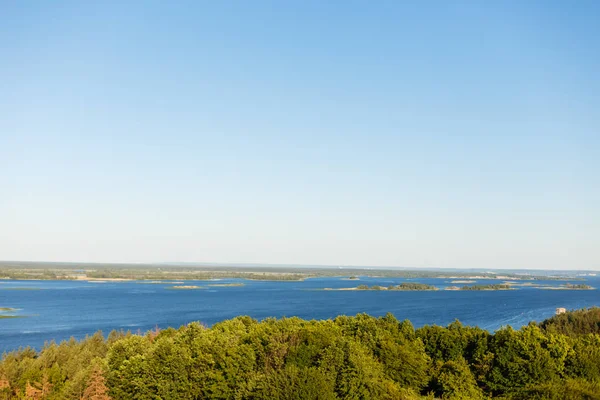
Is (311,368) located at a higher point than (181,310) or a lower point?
higher

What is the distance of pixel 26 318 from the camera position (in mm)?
84562

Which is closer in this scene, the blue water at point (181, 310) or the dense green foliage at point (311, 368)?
the dense green foliage at point (311, 368)

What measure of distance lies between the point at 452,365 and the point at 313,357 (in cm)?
912

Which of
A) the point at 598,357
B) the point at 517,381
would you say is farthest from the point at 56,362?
the point at 598,357

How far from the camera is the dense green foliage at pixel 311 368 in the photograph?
29.9 metres

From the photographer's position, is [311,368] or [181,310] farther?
[181,310]

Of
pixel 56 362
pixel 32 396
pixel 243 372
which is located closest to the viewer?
pixel 32 396

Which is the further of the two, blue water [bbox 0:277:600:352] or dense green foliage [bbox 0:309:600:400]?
blue water [bbox 0:277:600:352]

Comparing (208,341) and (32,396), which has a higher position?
(208,341)

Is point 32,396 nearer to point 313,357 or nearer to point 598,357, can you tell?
point 313,357

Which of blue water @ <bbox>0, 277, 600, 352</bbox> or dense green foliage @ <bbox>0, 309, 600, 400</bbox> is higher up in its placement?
dense green foliage @ <bbox>0, 309, 600, 400</bbox>

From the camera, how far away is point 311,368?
3034 centimetres

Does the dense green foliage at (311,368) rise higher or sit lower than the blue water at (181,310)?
higher

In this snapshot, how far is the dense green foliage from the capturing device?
98.1 ft
